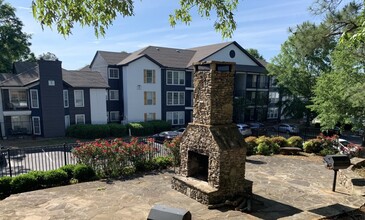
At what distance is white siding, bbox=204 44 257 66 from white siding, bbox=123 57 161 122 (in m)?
7.53

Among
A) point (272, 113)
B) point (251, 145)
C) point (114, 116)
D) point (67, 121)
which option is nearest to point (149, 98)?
point (114, 116)

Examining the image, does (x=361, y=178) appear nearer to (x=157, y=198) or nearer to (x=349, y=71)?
(x=157, y=198)

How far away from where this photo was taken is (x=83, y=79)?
26953 millimetres

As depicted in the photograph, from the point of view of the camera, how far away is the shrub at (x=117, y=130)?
25688 millimetres

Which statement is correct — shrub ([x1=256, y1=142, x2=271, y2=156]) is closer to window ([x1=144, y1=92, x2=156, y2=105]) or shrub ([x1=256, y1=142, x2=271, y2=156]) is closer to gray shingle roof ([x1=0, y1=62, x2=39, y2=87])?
window ([x1=144, y1=92, x2=156, y2=105])

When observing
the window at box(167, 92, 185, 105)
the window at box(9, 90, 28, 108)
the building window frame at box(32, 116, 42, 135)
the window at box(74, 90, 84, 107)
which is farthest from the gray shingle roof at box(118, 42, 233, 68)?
the building window frame at box(32, 116, 42, 135)

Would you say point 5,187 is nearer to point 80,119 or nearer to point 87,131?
point 87,131

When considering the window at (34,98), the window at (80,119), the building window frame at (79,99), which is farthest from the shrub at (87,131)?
the window at (34,98)

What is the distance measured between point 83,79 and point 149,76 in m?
7.30

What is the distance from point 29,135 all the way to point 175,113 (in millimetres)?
Answer: 15935

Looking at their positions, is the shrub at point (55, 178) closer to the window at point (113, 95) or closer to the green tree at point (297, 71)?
the window at point (113, 95)

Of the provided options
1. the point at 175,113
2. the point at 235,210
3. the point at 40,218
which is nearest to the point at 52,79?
the point at 175,113

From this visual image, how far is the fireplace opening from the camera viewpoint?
30.0 ft

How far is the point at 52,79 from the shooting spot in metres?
23.8
